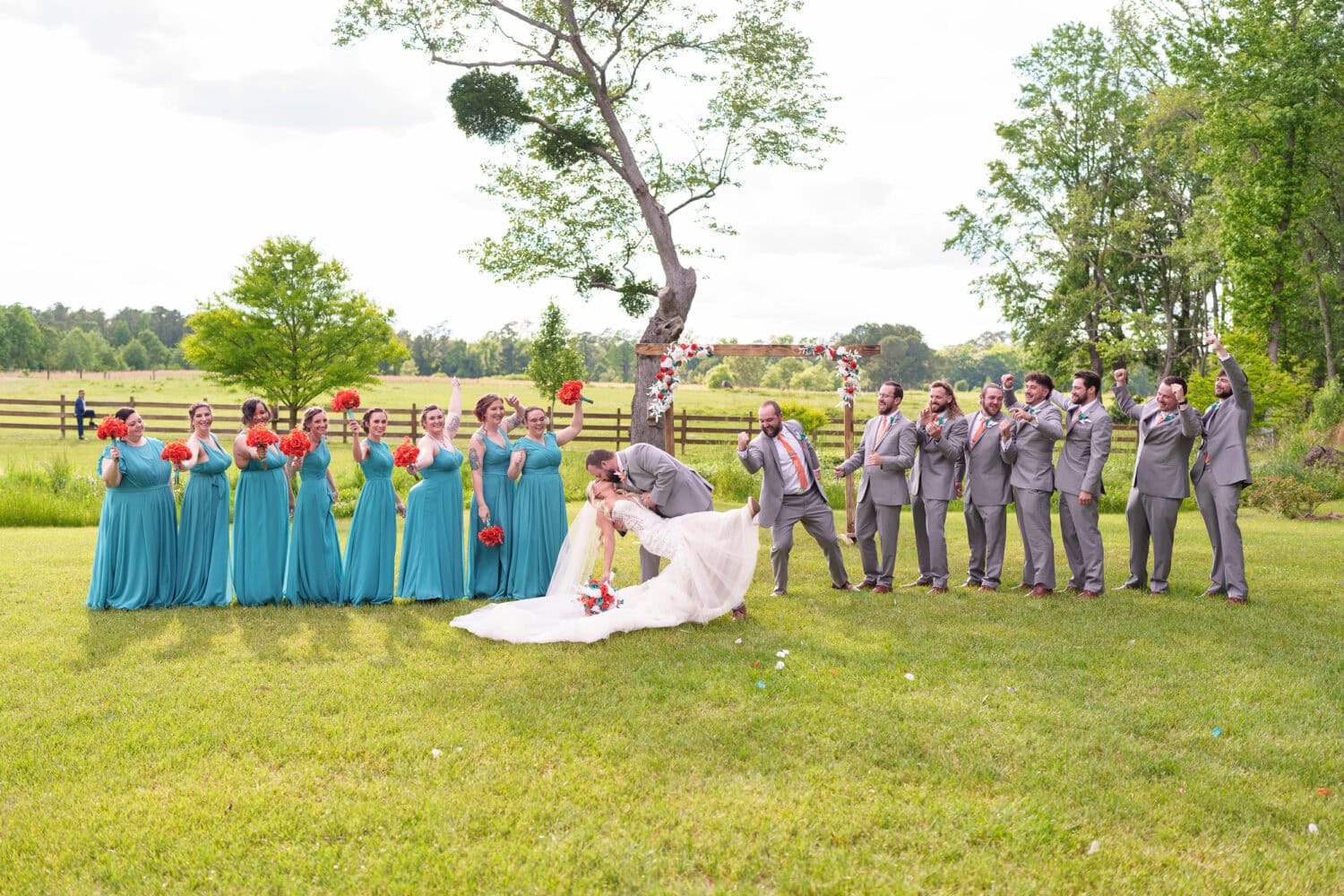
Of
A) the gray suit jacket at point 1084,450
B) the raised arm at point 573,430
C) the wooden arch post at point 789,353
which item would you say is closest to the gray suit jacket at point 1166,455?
the gray suit jacket at point 1084,450

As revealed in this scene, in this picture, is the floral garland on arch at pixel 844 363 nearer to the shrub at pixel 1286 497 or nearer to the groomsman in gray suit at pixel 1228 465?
the groomsman in gray suit at pixel 1228 465

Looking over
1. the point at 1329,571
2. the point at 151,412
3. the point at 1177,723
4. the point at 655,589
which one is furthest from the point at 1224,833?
the point at 151,412

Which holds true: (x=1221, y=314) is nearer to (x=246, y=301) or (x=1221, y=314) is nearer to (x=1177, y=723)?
(x=246, y=301)

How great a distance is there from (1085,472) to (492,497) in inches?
241

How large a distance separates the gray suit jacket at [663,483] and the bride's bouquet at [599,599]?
939mm

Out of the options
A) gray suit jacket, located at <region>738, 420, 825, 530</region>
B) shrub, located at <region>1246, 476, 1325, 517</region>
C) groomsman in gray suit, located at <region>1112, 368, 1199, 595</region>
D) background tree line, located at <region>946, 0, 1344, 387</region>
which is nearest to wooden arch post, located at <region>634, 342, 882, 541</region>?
gray suit jacket, located at <region>738, 420, 825, 530</region>

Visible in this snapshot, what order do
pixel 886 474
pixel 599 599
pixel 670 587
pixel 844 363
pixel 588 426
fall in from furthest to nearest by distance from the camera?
1. pixel 588 426
2. pixel 844 363
3. pixel 886 474
4. pixel 599 599
5. pixel 670 587

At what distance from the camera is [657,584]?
Result: 8.55 meters

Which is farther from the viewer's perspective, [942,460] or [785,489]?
[942,460]

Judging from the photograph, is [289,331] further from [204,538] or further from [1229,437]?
[1229,437]

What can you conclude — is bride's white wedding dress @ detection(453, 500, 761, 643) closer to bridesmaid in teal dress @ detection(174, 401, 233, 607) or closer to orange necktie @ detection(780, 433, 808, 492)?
orange necktie @ detection(780, 433, 808, 492)

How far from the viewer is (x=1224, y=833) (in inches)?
180

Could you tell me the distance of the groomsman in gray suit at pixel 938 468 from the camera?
34.0 feet

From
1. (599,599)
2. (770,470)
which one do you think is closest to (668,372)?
(770,470)
